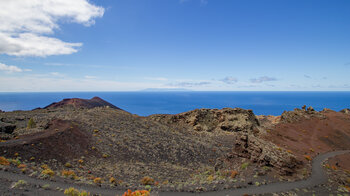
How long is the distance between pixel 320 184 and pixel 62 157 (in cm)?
2671

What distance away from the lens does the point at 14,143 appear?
66.3 feet

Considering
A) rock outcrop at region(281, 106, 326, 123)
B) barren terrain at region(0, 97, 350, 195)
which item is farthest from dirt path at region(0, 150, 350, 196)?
rock outcrop at region(281, 106, 326, 123)

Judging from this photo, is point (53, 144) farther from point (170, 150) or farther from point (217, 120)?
point (217, 120)

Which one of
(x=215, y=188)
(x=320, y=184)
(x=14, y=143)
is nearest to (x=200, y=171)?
(x=215, y=188)

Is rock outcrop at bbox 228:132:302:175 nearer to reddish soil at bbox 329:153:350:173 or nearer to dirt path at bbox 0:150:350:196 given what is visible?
dirt path at bbox 0:150:350:196

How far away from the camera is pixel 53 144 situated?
22641mm

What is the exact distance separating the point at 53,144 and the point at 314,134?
158 ft

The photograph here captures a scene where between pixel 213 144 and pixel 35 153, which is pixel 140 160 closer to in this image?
pixel 35 153

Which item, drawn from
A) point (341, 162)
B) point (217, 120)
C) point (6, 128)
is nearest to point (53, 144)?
point (6, 128)

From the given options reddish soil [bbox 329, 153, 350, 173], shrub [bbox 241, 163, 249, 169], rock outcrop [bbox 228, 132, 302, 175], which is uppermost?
rock outcrop [bbox 228, 132, 302, 175]

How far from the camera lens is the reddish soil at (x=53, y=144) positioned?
19.3 m

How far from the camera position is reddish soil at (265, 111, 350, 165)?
32156mm

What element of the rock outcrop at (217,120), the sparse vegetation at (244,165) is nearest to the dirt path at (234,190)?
the sparse vegetation at (244,165)

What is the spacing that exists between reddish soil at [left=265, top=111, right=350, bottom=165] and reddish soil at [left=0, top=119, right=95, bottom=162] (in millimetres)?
32062
